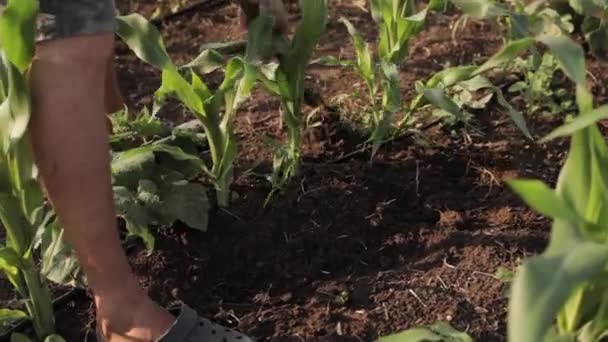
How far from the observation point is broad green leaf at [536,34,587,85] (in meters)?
1.36

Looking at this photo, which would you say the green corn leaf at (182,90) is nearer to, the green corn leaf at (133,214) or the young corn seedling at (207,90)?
the young corn seedling at (207,90)

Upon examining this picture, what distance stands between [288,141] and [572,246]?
1.17 m

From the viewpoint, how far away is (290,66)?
2023mm

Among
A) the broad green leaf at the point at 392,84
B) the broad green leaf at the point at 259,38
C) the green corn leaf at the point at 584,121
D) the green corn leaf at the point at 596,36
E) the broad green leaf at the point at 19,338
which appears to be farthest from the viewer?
the green corn leaf at the point at 596,36

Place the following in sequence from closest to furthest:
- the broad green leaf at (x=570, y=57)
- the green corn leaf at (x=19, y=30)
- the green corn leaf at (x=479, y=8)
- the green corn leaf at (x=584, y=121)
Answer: the green corn leaf at (x=584, y=121)
the broad green leaf at (x=570, y=57)
the green corn leaf at (x=19, y=30)
the green corn leaf at (x=479, y=8)

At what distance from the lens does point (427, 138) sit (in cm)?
227

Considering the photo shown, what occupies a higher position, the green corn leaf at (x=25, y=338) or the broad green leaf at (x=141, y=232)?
the broad green leaf at (x=141, y=232)

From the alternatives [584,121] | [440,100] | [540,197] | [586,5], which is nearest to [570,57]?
Result: [584,121]

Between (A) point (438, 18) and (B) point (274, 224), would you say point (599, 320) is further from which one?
(A) point (438, 18)

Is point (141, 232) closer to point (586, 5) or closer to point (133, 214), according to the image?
point (133, 214)

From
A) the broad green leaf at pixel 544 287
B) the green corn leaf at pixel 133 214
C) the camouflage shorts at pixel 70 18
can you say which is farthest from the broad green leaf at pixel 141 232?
the broad green leaf at pixel 544 287

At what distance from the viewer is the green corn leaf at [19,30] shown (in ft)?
4.84

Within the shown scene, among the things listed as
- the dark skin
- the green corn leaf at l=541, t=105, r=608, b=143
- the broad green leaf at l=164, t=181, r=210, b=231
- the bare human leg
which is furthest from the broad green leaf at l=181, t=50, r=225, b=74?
the green corn leaf at l=541, t=105, r=608, b=143

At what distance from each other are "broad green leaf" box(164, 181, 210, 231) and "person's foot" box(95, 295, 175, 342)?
0.89ft
